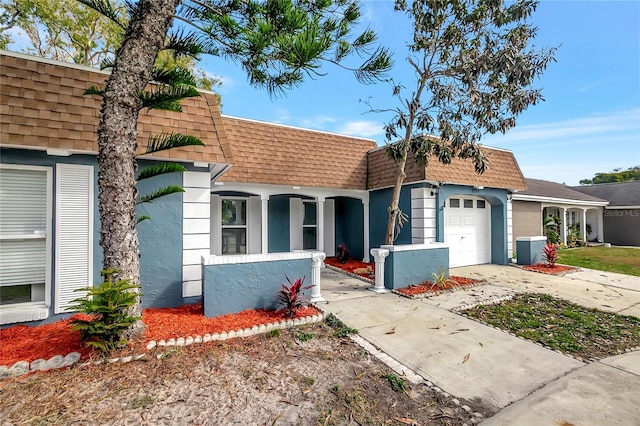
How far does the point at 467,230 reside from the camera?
33.3 ft

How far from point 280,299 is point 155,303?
86.1 inches

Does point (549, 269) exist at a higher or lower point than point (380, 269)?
lower

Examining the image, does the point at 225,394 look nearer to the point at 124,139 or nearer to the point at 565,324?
the point at 124,139

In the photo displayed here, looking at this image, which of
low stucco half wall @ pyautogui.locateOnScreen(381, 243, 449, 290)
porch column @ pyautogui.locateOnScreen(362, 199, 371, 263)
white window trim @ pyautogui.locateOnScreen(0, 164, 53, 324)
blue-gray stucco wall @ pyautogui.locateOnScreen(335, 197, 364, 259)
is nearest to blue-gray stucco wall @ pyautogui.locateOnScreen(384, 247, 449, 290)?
low stucco half wall @ pyautogui.locateOnScreen(381, 243, 449, 290)

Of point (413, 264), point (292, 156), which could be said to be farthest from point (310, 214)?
point (413, 264)

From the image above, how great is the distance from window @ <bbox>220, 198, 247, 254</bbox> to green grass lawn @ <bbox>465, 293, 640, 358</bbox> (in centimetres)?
714

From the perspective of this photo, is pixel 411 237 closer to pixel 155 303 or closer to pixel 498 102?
pixel 498 102

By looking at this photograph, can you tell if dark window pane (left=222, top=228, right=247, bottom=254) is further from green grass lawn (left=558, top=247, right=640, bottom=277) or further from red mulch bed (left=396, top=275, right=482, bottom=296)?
green grass lawn (left=558, top=247, right=640, bottom=277)

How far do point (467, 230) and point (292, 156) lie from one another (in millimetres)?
6780

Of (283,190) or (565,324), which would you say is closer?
(565,324)

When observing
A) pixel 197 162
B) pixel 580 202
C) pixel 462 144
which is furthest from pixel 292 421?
pixel 580 202

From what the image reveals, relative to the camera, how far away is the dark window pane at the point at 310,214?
35.2 ft

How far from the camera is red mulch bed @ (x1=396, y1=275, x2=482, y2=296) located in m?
6.65

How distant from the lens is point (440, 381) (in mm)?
3281
